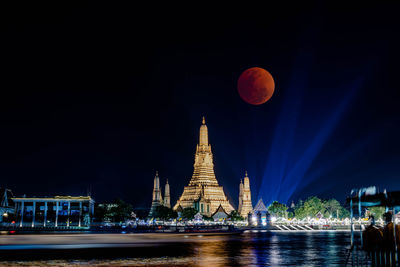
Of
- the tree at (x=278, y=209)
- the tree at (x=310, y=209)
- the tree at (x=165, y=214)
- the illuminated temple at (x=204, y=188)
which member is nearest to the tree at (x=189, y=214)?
the tree at (x=165, y=214)

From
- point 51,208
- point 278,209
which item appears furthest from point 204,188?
point 51,208

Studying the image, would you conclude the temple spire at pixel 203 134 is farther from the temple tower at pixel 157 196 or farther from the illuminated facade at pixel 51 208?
the illuminated facade at pixel 51 208

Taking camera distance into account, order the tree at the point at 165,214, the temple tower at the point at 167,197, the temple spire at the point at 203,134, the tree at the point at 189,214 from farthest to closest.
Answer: the temple tower at the point at 167,197 → the temple spire at the point at 203,134 → the tree at the point at 165,214 → the tree at the point at 189,214

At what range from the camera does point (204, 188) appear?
14375 cm

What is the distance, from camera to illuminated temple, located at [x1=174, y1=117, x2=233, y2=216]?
139625 mm

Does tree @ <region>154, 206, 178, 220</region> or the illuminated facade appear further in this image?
the illuminated facade

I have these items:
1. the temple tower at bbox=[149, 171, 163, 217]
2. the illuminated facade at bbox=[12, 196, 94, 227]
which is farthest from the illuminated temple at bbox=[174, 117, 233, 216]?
the illuminated facade at bbox=[12, 196, 94, 227]

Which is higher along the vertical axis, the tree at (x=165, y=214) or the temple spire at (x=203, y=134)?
the temple spire at (x=203, y=134)

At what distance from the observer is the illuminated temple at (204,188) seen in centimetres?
13962

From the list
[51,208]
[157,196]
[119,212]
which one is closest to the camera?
[119,212]

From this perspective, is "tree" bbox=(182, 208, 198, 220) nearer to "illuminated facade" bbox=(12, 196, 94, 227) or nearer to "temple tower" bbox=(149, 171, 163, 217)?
"illuminated facade" bbox=(12, 196, 94, 227)

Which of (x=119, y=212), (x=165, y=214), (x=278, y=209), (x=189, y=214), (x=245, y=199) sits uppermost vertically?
(x=245, y=199)

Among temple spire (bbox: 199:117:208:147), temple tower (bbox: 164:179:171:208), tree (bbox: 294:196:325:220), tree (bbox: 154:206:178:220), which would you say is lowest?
tree (bbox: 154:206:178:220)

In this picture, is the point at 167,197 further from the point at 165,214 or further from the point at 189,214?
the point at 189,214
